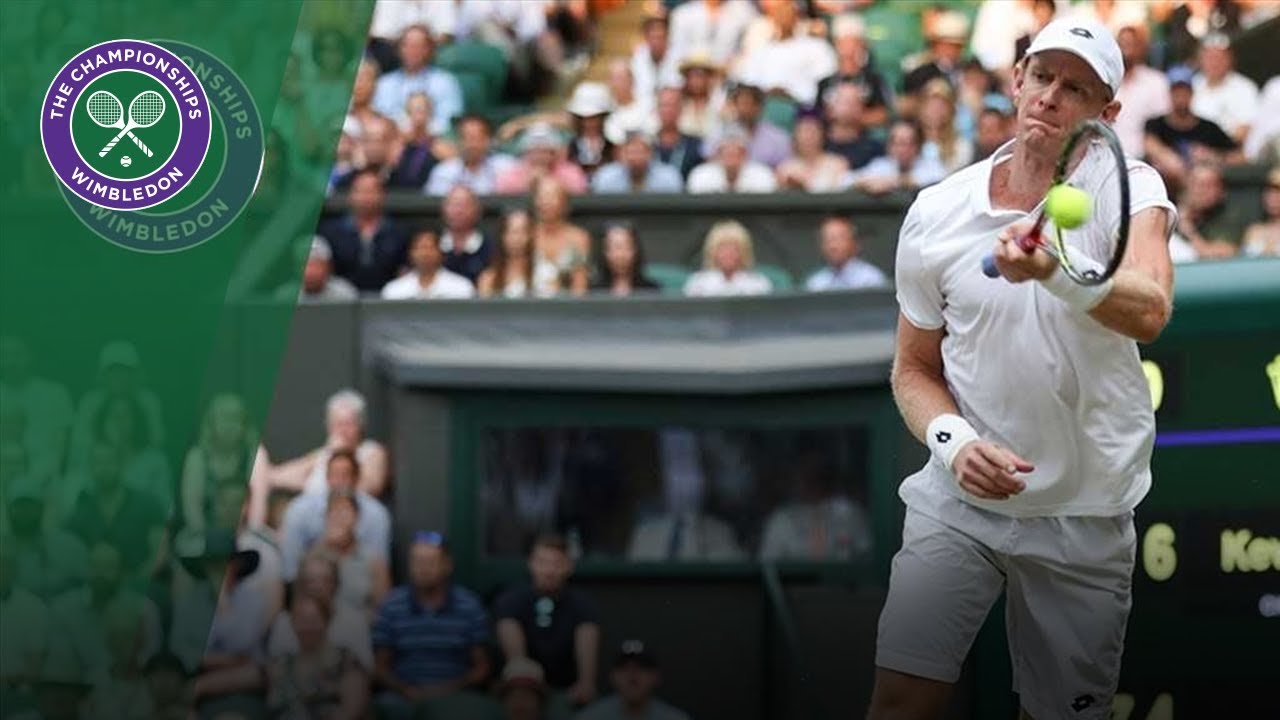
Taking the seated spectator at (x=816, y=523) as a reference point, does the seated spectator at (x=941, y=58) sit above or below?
above

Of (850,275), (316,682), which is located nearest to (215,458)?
(316,682)

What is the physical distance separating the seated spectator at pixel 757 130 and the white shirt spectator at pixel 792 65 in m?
0.56

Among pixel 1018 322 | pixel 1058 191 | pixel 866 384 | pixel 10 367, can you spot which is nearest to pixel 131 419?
pixel 10 367

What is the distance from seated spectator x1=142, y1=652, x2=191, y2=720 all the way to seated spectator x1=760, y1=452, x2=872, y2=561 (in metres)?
1.57

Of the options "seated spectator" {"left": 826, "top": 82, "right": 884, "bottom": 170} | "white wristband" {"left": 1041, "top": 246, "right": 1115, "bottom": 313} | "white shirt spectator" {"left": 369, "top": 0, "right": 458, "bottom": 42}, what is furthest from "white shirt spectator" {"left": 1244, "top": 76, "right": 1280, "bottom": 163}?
"white wristband" {"left": 1041, "top": 246, "right": 1115, "bottom": 313}

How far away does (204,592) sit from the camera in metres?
6.13

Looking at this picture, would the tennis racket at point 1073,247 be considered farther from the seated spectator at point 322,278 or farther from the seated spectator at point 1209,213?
the seated spectator at point 1209,213

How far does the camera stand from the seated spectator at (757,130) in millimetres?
9836

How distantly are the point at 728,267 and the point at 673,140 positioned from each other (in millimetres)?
1508

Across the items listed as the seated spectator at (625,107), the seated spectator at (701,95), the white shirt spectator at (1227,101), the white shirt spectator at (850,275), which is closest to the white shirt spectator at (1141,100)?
the white shirt spectator at (1227,101)

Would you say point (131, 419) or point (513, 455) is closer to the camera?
point (131, 419)

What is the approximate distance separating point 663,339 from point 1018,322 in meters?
2.31

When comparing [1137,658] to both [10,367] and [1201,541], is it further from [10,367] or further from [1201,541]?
[10,367]

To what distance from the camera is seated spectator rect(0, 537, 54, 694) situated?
18.7 feet
